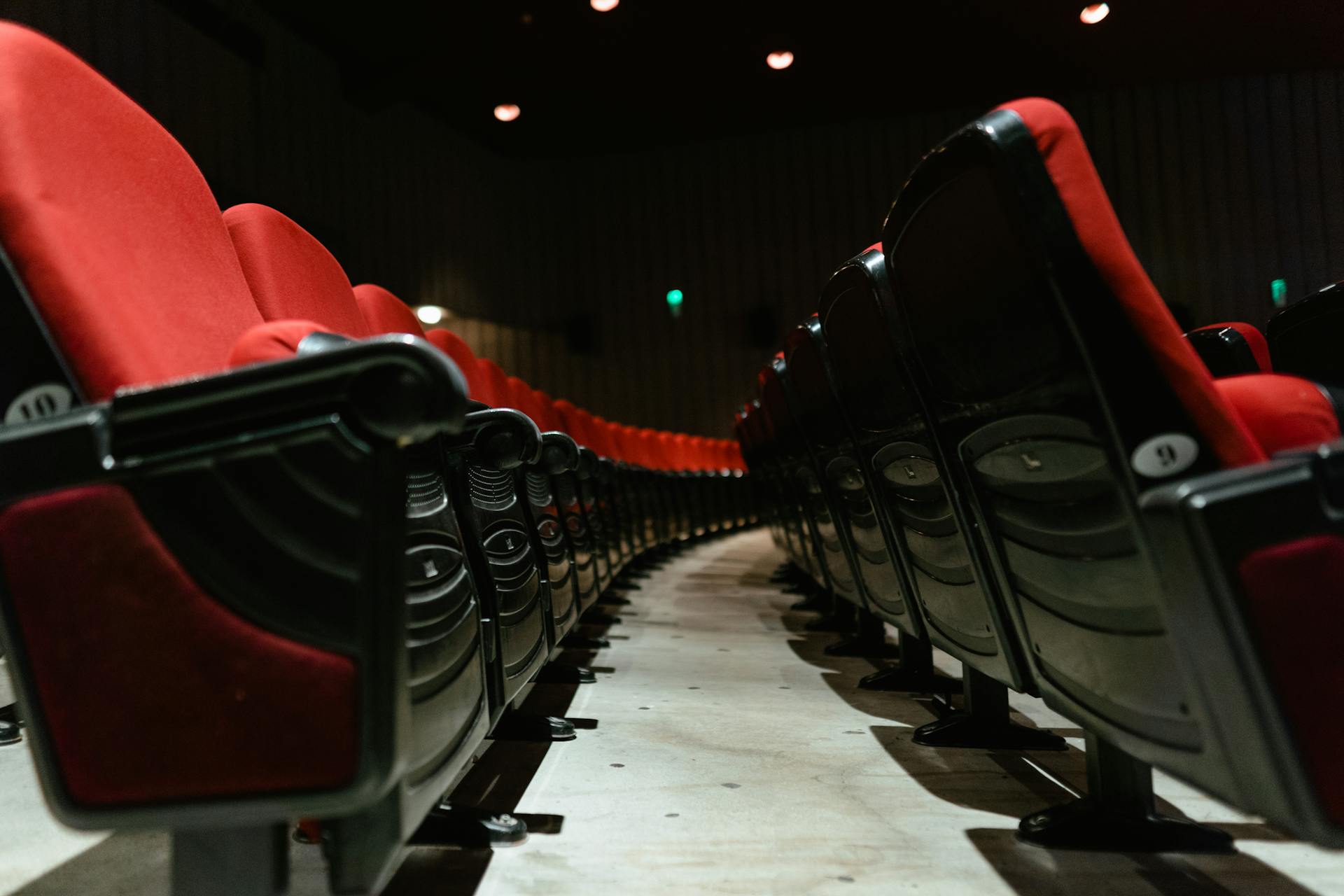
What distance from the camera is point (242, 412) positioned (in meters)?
0.55

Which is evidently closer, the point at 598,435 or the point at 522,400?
the point at 522,400

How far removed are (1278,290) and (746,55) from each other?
15.4 feet

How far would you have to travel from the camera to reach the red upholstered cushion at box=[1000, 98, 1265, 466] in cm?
61

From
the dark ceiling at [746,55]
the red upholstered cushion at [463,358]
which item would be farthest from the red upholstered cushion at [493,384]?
the dark ceiling at [746,55]

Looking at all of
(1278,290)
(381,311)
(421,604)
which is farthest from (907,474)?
(1278,290)

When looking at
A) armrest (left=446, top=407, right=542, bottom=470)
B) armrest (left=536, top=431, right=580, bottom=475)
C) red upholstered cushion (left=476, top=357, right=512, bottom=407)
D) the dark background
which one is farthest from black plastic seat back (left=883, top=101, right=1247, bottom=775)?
the dark background

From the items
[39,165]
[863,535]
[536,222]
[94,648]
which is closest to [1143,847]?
[863,535]

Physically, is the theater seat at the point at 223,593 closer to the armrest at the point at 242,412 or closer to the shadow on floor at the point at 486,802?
the armrest at the point at 242,412

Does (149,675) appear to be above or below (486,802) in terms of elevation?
above

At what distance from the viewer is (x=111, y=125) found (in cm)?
73

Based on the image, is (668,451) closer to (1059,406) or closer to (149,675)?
(1059,406)

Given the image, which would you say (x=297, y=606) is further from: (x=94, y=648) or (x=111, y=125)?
(x=111, y=125)

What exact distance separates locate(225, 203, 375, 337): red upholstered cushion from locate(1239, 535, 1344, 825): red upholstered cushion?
2.90 feet

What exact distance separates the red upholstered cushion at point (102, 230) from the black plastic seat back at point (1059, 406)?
0.60 m
